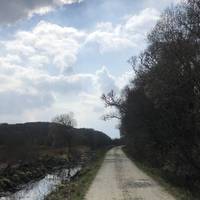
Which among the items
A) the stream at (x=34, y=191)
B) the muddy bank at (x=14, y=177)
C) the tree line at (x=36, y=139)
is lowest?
the stream at (x=34, y=191)

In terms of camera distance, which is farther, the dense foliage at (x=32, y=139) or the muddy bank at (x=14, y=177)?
the dense foliage at (x=32, y=139)

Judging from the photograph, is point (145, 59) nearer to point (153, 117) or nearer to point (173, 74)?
point (153, 117)

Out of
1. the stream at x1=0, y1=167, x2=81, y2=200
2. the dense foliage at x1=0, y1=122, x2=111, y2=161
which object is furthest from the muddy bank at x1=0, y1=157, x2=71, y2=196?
the dense foliage at x1=0, y1=122, x2=111, y2=161

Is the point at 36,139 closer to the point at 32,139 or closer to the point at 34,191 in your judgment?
the point at 32,139

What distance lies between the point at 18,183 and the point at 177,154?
1612cm

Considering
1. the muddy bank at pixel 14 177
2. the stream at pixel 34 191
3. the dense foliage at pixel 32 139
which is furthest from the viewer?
the dense foliage at pixel 32 139

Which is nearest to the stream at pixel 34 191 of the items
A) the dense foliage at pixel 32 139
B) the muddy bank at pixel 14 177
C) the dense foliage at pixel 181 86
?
the muddy bank at pixel 14 177

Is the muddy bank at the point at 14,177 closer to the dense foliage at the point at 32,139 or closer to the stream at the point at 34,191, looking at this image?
the stream at the point at 34,191

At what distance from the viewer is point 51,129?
418ft

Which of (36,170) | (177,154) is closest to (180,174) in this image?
(177,154)

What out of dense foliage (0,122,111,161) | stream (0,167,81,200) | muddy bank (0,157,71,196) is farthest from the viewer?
dense foliage (0,122,111,161)

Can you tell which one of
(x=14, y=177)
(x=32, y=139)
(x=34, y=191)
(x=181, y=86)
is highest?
(x=32, y=139)

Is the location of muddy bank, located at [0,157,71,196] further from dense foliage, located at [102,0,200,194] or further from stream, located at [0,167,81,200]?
dense foliage, located at [102,0,200,194]

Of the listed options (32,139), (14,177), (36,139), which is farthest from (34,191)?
(36,139)
